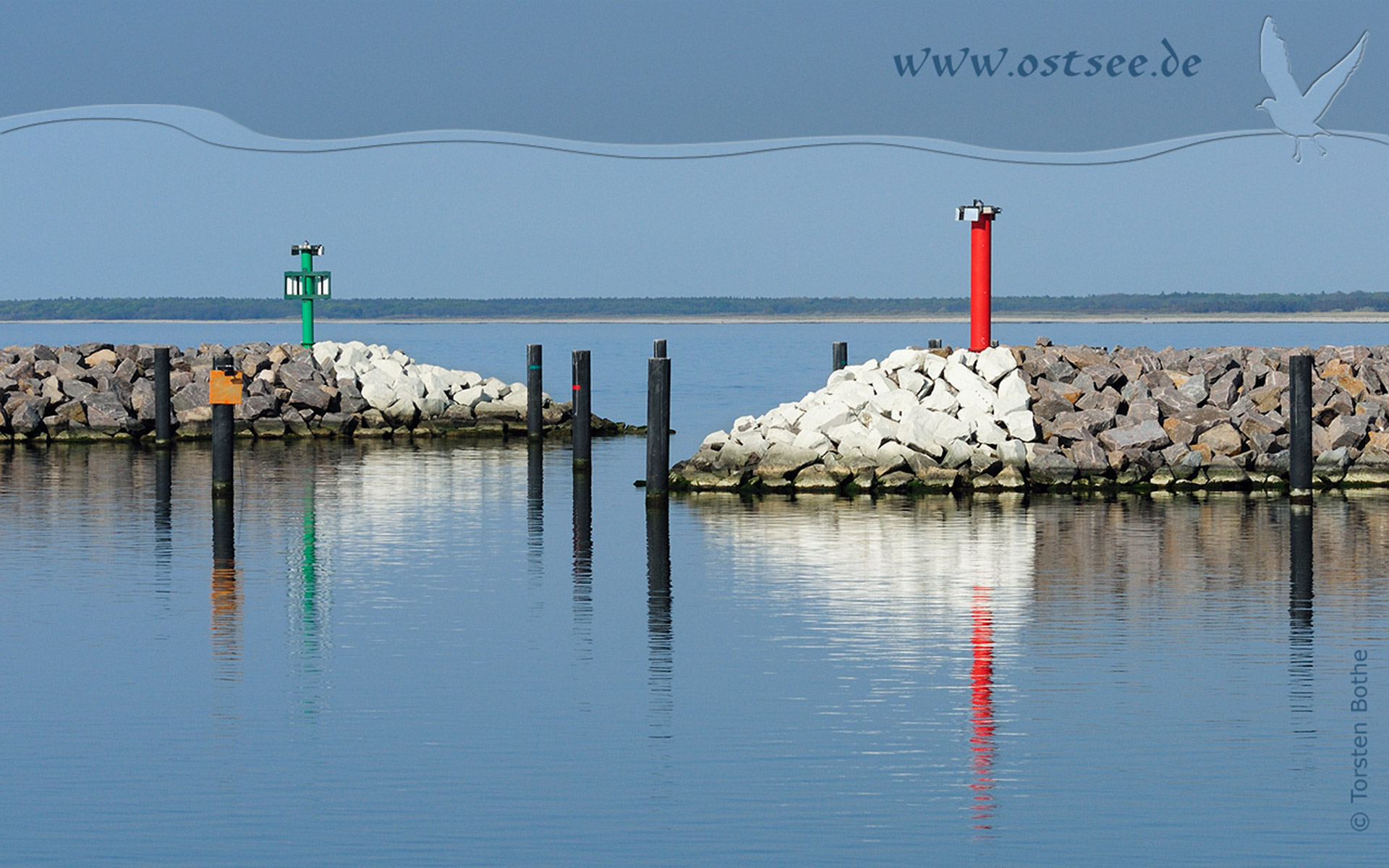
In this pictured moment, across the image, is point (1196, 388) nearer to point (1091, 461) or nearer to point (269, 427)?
point (1091, 461)

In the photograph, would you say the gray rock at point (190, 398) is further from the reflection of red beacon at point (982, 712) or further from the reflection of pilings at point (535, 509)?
the reflection of red beacon at point (982, 712)

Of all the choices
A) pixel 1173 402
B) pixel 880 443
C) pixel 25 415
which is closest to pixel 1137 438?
pixel 1173 402

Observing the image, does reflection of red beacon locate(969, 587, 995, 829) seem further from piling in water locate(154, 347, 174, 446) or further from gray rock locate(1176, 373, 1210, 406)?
piling in water locate(154, 347, 174, 446)

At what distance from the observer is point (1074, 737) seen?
35.4 ft

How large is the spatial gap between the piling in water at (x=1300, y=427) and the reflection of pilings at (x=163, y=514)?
1318 centimetres

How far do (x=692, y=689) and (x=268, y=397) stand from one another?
26631 mm

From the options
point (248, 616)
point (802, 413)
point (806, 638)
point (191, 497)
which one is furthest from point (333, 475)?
point (806, 638)

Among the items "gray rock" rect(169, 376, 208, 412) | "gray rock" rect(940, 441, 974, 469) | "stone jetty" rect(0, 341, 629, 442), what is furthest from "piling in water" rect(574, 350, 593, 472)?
"gray rock" rect(169, 376, 208, 412)

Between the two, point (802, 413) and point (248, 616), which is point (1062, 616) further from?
point (802, 413)

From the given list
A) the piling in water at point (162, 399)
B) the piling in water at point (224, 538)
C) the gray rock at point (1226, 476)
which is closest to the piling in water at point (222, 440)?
the piling in water at point (224, 538)

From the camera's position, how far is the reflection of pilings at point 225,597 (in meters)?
13.3

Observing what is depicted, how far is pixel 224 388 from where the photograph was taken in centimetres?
2242

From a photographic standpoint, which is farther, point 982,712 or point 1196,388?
point 1196,388

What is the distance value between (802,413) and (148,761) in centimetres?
1649
